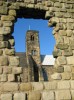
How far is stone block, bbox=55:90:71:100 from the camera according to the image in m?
6.00

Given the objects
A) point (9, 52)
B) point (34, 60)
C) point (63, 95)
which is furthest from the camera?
point (34, 60)

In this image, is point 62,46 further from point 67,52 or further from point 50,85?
point 50,85

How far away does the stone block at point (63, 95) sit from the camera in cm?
600

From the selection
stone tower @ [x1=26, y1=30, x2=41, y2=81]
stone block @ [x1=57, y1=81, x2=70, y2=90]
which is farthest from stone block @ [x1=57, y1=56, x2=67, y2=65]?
stone tower @ [x1=26, y1=30, x2=41, y2=81]

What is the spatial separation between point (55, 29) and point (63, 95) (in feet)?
7.25

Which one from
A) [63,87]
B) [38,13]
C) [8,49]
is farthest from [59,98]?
[38,13]

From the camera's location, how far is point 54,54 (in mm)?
6645

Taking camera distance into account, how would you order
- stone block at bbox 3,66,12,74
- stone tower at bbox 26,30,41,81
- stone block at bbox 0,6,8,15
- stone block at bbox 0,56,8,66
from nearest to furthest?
stone block at bbox 3,66,12,74 < stone block at bbox 0,56,8,66 < stone block at bbox 0,6,8,15 < stone tower at bbox 26,30,41,81

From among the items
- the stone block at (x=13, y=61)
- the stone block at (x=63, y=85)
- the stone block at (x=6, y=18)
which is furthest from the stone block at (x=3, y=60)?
the stone block at (x=63, y=85)

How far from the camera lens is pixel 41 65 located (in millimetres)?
38469

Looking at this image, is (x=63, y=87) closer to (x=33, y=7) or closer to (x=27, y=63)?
(x=33, y=7)

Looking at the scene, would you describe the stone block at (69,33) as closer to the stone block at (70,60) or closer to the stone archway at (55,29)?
the stone archway at (55,29)

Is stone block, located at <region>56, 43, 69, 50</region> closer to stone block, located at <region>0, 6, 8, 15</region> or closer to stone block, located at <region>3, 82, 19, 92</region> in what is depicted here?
stone block, located at <region>3, 82, 19, 92</region>

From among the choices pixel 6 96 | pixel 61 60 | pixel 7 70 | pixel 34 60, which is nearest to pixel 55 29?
pixel 61 60
